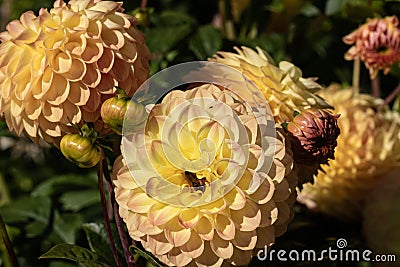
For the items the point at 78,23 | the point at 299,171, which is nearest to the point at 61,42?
the point at 78,23

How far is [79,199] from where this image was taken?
1.24m

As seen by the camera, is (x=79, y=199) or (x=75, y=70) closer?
(x=75, y=70)

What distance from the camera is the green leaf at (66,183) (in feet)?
4.13

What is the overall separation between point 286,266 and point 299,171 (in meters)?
0.16

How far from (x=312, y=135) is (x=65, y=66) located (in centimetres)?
24

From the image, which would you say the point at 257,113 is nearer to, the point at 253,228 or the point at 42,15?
the point at 253,228

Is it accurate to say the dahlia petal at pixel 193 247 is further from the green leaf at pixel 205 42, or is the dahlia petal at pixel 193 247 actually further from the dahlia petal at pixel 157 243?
the green leaf at pixel 205 42

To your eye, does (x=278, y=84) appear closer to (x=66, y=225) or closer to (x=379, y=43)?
(x=379, y=43)

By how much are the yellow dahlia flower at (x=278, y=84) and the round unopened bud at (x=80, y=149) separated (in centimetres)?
18

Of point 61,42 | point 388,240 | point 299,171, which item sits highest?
point 61,42

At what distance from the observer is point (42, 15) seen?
70 cm

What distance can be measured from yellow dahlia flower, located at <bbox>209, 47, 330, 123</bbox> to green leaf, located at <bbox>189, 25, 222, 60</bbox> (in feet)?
0.81

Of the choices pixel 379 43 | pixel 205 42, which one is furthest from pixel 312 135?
pixel 205 42
